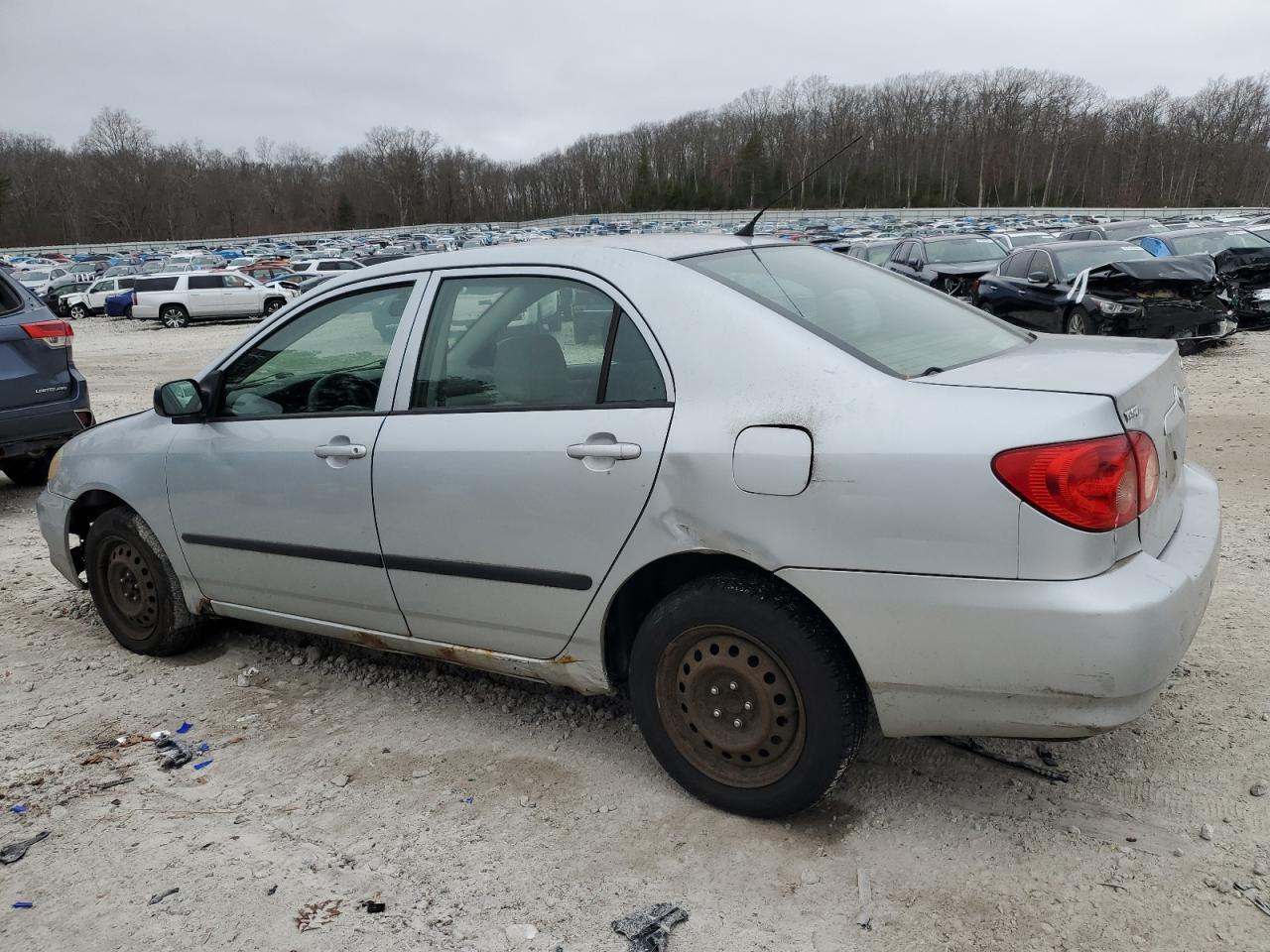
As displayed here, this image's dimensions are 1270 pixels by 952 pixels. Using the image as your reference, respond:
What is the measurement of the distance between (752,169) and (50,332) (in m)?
110

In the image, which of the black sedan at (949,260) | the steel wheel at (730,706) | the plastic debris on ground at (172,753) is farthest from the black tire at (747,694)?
the black sedan at (949,260)

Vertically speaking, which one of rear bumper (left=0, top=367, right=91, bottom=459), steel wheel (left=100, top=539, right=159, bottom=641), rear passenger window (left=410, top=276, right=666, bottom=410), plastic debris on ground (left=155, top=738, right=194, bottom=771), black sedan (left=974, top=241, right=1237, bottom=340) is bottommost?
plastic debris on ground (left=155, top=738, right=194, bottom=771)

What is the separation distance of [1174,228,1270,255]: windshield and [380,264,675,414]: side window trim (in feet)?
51.5

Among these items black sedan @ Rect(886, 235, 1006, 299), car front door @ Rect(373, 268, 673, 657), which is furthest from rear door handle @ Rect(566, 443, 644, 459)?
black sedan @ Rect(886, 235, 1006, 299)

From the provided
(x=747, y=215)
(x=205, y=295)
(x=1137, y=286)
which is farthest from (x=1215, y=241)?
(x=747, y=215)

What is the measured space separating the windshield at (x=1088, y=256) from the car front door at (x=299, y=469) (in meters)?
11.8

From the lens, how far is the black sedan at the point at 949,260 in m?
17.9

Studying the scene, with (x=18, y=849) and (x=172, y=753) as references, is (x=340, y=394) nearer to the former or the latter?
(x=172, y=753)

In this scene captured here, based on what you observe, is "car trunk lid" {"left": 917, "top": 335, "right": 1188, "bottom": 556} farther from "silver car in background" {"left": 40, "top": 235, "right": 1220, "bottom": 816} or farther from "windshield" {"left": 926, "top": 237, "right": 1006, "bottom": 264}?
"windshield" {"left": 926, "top": 237, "right": 1006, "bottom": 264}

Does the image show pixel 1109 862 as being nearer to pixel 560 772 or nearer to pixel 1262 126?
pixel 560 772

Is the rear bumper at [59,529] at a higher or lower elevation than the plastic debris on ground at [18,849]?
higher

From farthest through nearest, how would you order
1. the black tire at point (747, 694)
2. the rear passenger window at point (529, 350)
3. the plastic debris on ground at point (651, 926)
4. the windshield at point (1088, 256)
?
the windshield at point (1088, 256) → the rear passenger window at point (529, 350) → the black tire at point (747, 694) → the plastic debris on ground at point (651, 926)

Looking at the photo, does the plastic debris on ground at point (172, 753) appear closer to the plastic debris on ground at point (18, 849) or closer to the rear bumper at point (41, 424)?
the plastic debris on ground at point (18, 849)

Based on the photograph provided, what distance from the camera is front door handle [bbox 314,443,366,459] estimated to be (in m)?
3.37
